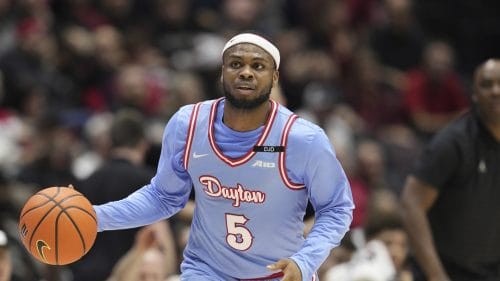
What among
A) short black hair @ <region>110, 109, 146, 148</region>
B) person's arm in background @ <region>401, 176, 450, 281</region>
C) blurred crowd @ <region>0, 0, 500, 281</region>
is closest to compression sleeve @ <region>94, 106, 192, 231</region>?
person's arm in background @ <region>401, 176, 450, 281</region>

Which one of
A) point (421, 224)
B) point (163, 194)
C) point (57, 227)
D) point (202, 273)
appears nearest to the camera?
point (57, 227)

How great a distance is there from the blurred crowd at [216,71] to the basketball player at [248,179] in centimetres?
474

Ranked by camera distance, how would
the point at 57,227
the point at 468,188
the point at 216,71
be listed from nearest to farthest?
the point at 57,227 < the point at 468,188 < the point at 216,71

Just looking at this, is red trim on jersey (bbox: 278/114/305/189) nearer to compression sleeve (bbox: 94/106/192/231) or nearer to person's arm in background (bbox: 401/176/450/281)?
compression sleeve (bbox: 94/106/192/231)

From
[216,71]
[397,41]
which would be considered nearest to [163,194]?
[216,71]

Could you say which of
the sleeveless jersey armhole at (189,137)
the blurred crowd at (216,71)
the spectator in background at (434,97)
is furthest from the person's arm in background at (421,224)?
the spectator in background at (434,97)

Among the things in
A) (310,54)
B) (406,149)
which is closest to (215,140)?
(406,149)

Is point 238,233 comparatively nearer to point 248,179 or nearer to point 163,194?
point 248,179

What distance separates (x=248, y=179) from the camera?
6.11 m

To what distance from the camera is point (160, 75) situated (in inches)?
536

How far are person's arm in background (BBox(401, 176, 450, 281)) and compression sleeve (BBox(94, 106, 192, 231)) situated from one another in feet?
5.80

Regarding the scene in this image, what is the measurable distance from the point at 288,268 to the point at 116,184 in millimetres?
2860

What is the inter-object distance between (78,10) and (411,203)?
7.85m

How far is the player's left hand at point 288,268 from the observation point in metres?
5.69
